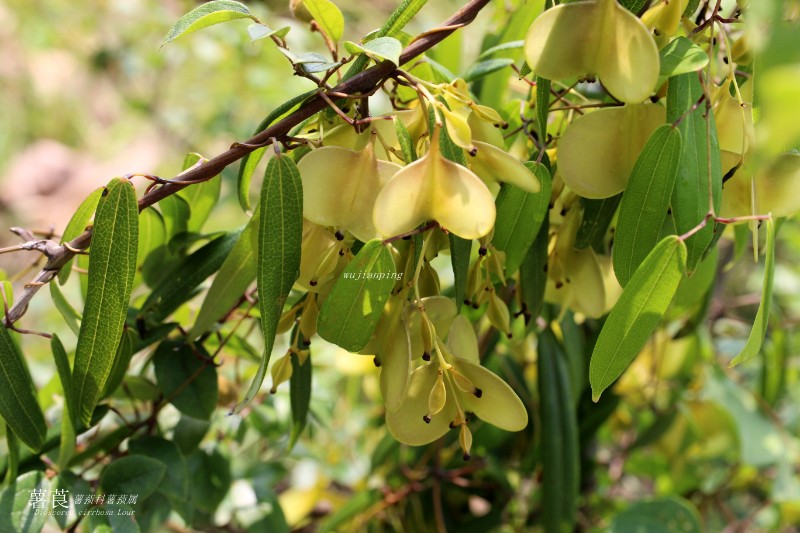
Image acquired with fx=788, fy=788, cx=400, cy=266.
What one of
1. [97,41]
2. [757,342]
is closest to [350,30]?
[97,41]

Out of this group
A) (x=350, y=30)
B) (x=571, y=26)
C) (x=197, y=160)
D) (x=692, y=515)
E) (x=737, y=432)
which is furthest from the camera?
(x=350, y=30)

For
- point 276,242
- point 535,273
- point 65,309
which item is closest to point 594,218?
point 535,273

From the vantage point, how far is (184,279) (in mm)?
436

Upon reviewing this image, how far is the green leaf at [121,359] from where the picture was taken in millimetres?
409

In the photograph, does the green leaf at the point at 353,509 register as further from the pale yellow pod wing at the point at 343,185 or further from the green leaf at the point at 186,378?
the pale yellow pod wing at the point at 343,185

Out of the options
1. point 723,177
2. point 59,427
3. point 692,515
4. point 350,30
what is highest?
point 723,177

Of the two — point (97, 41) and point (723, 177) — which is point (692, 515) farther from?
point (97, 41)

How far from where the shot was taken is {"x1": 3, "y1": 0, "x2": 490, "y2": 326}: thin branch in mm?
340

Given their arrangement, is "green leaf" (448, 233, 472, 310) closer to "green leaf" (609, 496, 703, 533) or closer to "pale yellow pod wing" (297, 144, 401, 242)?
"pale yellow pod wing" (297, 144, 401, 242)

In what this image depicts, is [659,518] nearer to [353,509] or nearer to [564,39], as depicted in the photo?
[353,509]

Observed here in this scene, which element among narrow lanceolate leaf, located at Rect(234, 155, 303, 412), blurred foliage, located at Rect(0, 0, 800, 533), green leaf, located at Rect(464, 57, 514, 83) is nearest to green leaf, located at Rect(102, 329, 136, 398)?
blurred foliage, located at Rect(0, 0, 800, 533)

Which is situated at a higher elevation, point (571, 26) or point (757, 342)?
point (571, 26)

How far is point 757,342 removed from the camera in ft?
1.02

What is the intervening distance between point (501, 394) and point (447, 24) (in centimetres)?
17
